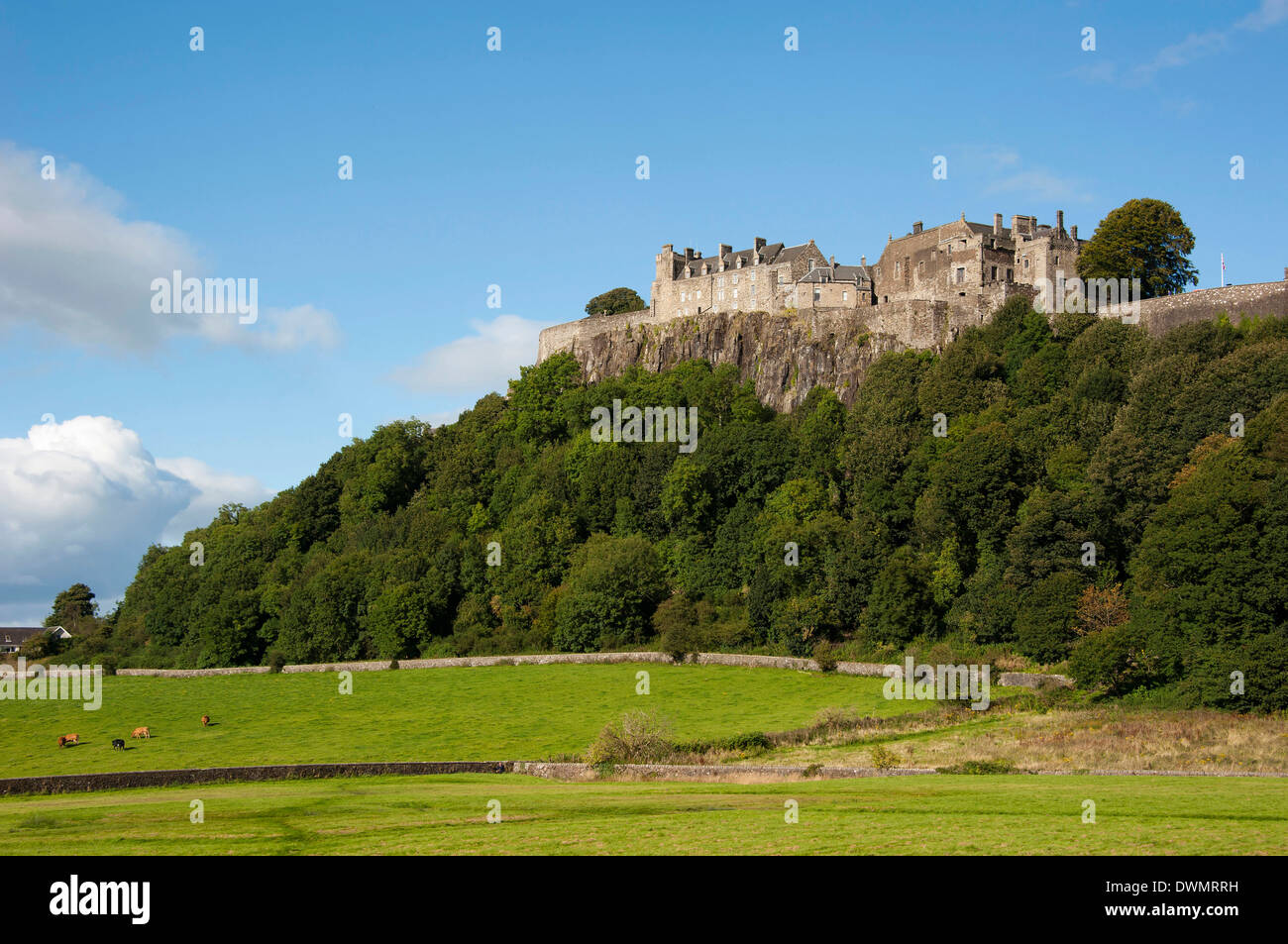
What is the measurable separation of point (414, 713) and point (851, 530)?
24697 millimetres

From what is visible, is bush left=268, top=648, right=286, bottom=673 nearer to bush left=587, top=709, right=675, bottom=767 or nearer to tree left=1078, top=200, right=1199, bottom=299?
bush left=587, top=709, right=675, bottom=767

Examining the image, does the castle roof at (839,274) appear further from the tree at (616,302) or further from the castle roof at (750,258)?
the tree at (616,302)

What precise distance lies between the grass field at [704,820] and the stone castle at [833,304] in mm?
47255

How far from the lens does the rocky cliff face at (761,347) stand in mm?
80000

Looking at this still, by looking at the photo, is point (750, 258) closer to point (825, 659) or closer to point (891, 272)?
point (891, 272)

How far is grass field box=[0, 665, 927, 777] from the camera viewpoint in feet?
140

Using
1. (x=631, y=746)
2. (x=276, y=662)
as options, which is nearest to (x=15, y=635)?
(x=276, y=662)

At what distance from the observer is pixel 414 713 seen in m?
53.0

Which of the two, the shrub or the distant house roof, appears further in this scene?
the distant house roof

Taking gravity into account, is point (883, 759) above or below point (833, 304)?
below

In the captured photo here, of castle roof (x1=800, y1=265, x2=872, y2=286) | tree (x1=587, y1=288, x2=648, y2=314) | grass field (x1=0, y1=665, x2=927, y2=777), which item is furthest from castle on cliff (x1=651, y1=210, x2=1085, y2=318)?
grass field (x1=0, y1=665, x2=927, y2=777)

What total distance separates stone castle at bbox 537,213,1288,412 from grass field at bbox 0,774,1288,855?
155 ft

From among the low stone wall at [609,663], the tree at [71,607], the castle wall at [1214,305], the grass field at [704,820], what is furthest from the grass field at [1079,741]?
the tree at [71,607]
